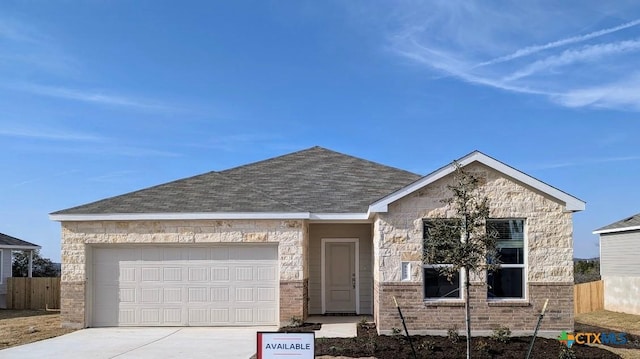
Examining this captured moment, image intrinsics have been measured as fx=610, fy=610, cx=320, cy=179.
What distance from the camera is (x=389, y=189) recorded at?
18.2 meters

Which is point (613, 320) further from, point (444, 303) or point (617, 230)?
point (444, 303)

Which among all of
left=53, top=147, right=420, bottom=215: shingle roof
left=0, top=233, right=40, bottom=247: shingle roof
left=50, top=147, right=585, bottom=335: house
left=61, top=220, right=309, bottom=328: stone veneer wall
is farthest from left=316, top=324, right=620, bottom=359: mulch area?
left=0, top=233, right=40, bottom=247: shingle roof

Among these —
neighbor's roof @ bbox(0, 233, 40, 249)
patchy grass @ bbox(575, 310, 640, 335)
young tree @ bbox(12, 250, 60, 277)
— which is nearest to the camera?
patchy grass @ bbox(575, 310, 640, 335)

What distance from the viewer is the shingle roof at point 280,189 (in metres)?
16.3

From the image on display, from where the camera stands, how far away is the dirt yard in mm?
14523

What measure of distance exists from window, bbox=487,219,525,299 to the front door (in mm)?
5227

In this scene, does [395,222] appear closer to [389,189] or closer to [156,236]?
[389,189]

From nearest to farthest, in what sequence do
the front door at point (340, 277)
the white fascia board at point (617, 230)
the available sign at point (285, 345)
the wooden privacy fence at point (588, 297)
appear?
the available sign at point (285, 345) < the front door at point (340, 277) < the white fascia board at point (617, 230) < the wooden privacy fence at point (588, 297)

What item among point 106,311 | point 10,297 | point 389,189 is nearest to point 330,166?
point 389,189

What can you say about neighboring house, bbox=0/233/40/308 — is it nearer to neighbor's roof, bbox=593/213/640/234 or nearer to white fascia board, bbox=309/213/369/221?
white fascia board, bbox=309/213/369/221

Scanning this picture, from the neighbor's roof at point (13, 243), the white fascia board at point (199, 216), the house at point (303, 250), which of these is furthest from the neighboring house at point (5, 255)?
the white fascia board at point (199, 216)

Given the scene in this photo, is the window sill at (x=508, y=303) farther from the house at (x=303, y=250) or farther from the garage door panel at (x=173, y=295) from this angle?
the garage door panel at (x=173, y=295)

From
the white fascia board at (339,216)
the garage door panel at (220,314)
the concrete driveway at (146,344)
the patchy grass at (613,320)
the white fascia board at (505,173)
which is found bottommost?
the patchy grass at (613,320)

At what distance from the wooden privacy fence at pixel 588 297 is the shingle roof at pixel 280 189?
8230 mm
